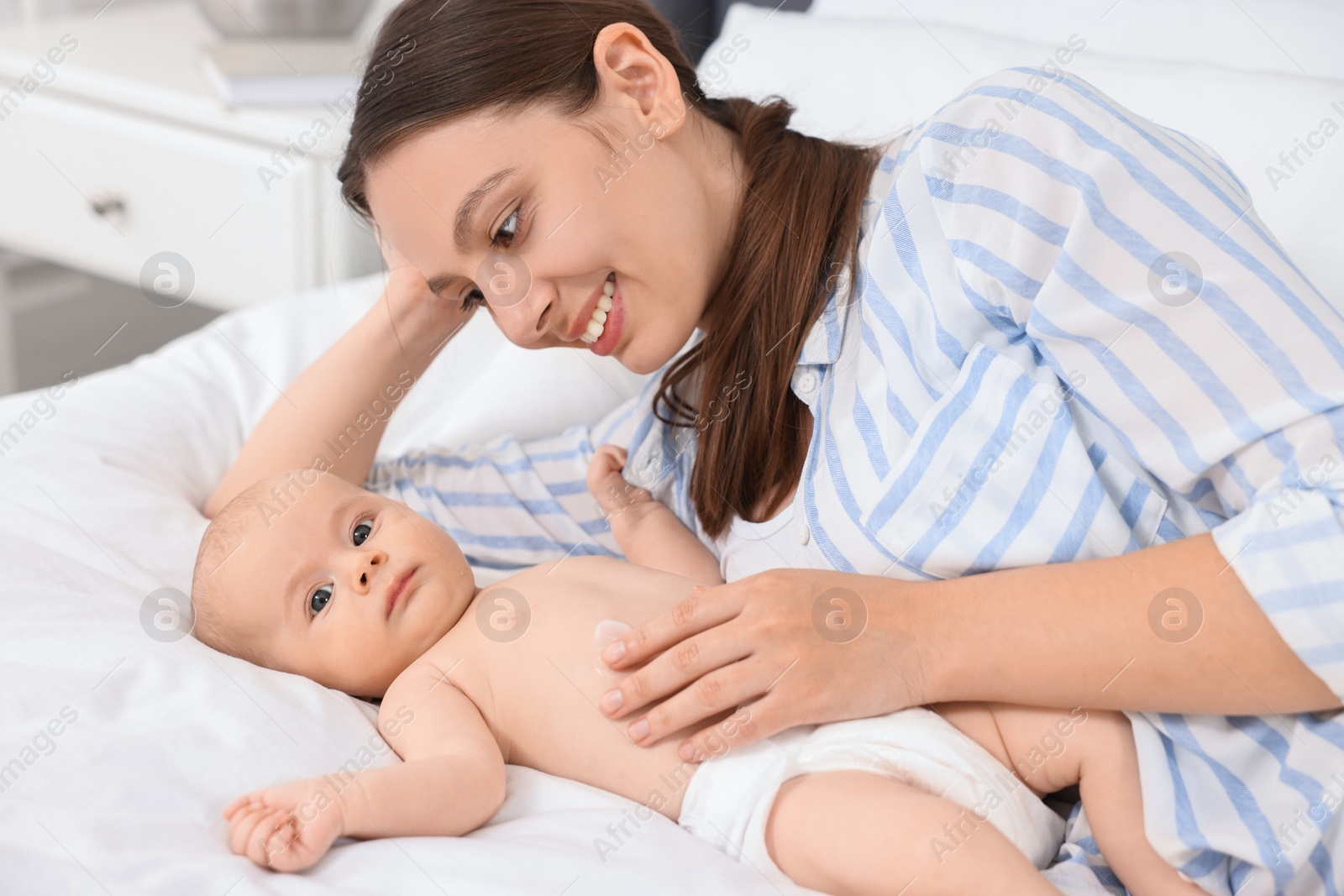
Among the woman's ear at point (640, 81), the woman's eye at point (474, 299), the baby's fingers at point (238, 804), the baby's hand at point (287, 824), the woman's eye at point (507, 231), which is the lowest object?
the baby's fingers at point (238, 804)

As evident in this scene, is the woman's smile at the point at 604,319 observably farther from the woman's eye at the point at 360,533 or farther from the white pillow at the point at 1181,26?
the white pillow at the point at 1181,26

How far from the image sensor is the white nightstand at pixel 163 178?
70.6 inches

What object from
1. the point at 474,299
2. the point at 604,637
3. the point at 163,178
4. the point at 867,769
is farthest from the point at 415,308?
the point at 163,178

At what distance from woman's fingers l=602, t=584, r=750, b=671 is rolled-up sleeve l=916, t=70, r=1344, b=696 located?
0.29 metres

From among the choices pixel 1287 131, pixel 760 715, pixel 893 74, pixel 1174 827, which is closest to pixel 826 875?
pixel 760 715

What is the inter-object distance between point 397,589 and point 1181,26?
1.06 metres

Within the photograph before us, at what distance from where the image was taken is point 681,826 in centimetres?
82

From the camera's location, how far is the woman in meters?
0.73

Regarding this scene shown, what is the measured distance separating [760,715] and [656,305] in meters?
0.36

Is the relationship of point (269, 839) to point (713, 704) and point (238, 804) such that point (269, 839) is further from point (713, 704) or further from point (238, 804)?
point (713, 704)

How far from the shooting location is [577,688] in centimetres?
89

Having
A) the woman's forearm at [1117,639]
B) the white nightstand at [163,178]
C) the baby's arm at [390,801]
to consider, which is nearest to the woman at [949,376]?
the woman's forearm at [1117,639]

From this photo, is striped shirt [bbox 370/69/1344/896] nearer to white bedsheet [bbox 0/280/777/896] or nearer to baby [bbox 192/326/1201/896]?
baby [bbox 192/326/1201/896]

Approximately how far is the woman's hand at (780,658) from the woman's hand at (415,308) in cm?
53
